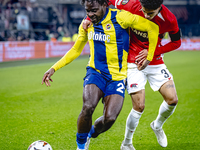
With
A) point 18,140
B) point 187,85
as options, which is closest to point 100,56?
point 18,140

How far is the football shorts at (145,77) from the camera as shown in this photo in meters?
3.80

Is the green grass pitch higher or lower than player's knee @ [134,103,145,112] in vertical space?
lower

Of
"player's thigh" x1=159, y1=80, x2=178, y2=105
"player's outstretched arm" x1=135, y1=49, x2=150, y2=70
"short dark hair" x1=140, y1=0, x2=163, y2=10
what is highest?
"short dark hair" x1=140, y1=0, x2=163, y2=10

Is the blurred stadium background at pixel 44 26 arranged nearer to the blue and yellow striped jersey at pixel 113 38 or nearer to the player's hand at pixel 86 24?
the player's hand at pixel 86 24

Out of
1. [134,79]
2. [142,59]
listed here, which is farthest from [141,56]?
[134,79]

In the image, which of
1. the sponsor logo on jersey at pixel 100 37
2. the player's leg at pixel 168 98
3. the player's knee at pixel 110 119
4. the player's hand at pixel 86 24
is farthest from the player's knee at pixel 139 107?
the player's hand at pixel 86 24

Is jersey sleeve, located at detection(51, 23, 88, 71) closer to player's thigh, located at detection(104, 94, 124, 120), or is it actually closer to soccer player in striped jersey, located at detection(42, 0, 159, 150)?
soccer player in striped jersey, located at detection(42, 0, 159, 150)

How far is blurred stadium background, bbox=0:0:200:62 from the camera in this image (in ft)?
51.0

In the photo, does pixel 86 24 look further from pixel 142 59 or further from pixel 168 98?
pixel 168 98

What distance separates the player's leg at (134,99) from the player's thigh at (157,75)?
0.46 feet

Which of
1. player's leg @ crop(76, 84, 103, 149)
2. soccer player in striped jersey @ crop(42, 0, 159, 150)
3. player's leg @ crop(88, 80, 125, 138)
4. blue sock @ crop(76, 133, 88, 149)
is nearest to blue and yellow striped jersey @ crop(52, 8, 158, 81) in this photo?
soccer player in striped jersey @ crop(42, 0, 159, 150)

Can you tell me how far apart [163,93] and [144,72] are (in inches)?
16.9

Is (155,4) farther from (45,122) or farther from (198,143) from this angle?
(45,122)

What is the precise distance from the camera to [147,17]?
3.36 meters
